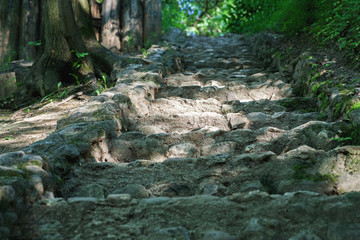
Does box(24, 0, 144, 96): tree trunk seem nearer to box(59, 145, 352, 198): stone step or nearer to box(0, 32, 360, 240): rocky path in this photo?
box(0, 32, 360, 240): rocky path

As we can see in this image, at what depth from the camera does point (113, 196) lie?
67.0 inches

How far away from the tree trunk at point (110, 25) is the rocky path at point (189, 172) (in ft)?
10.5

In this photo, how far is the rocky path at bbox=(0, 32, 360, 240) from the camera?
1524 mm

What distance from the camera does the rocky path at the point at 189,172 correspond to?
5.00 feet

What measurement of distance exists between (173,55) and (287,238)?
448 centimetres

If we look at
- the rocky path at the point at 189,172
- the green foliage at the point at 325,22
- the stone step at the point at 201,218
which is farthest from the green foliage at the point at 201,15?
the stone step at the point at 201,218

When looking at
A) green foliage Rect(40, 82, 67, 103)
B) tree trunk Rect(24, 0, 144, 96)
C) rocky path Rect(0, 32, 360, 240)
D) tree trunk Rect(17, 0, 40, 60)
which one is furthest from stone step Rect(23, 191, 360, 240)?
tree trunk Rect(17, 0, 40, 60)

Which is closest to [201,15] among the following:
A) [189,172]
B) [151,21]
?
[151,21]

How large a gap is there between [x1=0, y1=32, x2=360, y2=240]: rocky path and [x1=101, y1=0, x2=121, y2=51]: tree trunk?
320cm

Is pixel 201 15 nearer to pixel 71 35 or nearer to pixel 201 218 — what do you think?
pixel 71 35

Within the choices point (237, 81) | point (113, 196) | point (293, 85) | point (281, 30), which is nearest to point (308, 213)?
point (113, 196)

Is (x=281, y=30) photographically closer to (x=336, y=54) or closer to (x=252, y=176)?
(x=336, y=54)

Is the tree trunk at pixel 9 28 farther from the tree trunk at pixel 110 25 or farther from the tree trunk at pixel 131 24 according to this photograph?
the tree trunk at pixel 131 24

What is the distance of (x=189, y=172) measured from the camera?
7.24 ft
